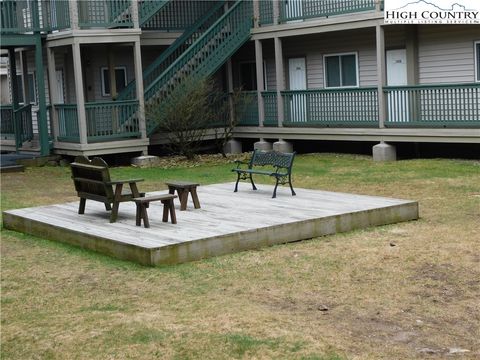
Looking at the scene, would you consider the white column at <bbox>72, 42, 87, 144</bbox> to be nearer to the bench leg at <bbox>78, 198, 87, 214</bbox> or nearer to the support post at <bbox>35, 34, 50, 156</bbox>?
the support post at <bbox>35, 34, 50, 156</bbox>

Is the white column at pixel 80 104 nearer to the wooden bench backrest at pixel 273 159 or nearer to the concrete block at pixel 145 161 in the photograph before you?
the concrete block at pixel 145 161

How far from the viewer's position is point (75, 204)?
1469 cm

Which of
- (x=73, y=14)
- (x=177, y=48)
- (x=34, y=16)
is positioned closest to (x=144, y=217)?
(x=73, y=14)

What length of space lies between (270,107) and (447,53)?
5598 millimetres

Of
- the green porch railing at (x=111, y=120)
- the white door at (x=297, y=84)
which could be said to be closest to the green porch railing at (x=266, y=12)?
the white door at (x=297, y=84)

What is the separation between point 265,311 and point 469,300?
1973 millimetres

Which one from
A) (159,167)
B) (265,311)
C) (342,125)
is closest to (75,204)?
(265,311)

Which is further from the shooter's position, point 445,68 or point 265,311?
point 445,68

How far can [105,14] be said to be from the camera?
24547 millimetres

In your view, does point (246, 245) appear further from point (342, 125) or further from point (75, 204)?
point (342, 125)

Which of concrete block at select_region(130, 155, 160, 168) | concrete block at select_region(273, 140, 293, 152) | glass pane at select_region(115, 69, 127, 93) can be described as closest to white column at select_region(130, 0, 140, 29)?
concrete block at select_region(130, 155, 160, 168)

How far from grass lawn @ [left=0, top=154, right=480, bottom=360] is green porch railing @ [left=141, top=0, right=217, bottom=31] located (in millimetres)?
14775
